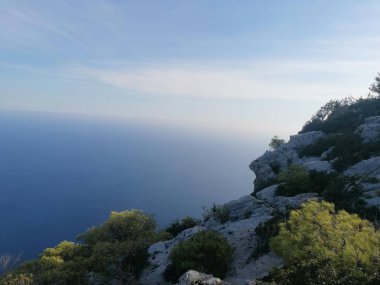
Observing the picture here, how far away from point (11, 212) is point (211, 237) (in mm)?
165664

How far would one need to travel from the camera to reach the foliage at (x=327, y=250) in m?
14.5

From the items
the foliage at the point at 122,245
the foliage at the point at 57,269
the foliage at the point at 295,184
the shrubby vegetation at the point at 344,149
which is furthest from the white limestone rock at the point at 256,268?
the shrubby vegetation at the point at 344,149

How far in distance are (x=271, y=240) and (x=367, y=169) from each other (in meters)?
19.0

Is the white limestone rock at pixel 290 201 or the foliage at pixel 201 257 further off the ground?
the white limestone rock at pixel 290 201

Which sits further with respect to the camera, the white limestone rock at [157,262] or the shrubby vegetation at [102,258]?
the shrubby vegetation at [102,258]

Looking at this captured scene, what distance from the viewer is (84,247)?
4072 cm

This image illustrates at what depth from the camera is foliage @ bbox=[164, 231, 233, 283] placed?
26172mm

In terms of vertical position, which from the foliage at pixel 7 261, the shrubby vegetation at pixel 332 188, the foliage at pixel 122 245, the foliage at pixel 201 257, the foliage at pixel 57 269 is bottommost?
the foliage at pixel 7 261

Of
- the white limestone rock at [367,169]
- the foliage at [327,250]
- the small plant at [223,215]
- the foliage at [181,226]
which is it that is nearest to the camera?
the foliage at [327,250]

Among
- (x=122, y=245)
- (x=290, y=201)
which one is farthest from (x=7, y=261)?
(x=290, y=201)

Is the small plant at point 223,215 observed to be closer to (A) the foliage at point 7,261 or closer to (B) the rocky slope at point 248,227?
(B) the rocky slope at point 248,227

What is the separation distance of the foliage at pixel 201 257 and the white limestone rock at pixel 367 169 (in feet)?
57.7

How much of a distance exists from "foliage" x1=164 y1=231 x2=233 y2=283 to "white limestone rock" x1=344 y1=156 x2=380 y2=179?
57.7 feet

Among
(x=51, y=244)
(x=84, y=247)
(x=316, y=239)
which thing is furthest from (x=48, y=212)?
(x=316, y=239)
